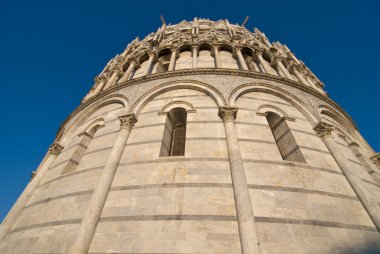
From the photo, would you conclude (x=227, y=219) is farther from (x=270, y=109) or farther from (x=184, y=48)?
(x=184, y=48)

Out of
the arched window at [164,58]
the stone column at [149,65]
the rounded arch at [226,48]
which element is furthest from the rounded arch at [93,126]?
the rounded arch at [226,48]

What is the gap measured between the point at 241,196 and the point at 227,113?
2.92 meters

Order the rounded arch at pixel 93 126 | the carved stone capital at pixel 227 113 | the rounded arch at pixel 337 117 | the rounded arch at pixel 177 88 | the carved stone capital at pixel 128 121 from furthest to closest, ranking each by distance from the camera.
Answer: the rounded arch at pixel 337 117, the rounded arch at pixel 93 126, the rounded arch at pixel 177 88, the carved stone capital at pixel 128 121, the carved stone capital at pixel 227 113

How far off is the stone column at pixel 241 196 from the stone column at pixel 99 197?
317 centimetres

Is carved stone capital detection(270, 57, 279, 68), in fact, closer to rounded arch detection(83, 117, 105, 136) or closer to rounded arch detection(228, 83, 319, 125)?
rounded arch detection(228, 83, 319, 125)

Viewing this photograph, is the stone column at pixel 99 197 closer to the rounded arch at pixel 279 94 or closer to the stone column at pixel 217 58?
the rounded arch at pixel 279 94

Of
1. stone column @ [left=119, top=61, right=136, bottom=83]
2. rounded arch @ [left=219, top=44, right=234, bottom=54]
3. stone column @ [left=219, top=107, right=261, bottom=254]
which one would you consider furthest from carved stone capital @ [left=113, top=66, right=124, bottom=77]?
stone column @ [left=219, top=107, right=261, bottom=254]

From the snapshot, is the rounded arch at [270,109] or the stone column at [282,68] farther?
the stone column at [282,68]

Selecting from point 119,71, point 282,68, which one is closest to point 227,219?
point 282,68

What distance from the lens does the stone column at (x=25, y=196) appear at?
629cm

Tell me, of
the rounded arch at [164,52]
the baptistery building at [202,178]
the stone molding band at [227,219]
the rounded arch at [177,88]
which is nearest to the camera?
the baptistery building at [202,178]

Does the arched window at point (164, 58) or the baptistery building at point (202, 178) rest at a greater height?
the arched window at point (164, 58)

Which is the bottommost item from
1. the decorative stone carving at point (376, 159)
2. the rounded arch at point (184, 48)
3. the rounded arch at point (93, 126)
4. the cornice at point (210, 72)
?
the decorative stone carving at point (376, 159)

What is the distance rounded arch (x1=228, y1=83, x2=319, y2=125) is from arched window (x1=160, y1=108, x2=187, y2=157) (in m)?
2.06
